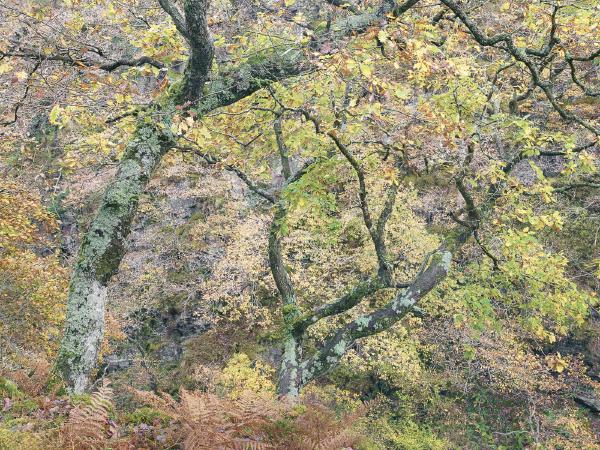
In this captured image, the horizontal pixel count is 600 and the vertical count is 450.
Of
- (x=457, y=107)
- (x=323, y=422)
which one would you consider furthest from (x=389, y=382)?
(x=323, y=422)

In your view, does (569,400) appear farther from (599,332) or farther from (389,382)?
(389,382)

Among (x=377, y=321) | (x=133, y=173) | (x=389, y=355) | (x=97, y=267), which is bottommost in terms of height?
(x=389, y=355)

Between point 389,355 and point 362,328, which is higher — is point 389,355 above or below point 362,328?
below

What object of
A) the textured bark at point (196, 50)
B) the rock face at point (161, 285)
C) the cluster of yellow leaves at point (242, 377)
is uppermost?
the textured bark at point (196, 50)

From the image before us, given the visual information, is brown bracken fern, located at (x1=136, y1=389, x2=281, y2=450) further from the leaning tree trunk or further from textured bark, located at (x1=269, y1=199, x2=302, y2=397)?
textured bark, located at (x1=269, y1=199, x2=302, y2=397)

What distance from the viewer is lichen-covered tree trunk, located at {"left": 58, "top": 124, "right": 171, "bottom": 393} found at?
399cm

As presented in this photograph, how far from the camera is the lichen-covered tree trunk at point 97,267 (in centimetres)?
399

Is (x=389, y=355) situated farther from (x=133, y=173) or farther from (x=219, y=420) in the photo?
(x=219, y=420)

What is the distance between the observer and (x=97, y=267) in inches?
161

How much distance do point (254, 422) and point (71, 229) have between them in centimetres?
2313

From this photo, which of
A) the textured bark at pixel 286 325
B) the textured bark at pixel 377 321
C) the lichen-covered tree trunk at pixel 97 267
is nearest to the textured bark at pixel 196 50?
the lichen-covered tree trunk at pixel 97 267

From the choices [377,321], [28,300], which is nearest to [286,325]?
[377,321]

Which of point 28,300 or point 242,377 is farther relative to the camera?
point 242,377

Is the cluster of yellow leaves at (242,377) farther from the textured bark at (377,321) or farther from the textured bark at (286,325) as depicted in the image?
the textured bark at (377,321)
